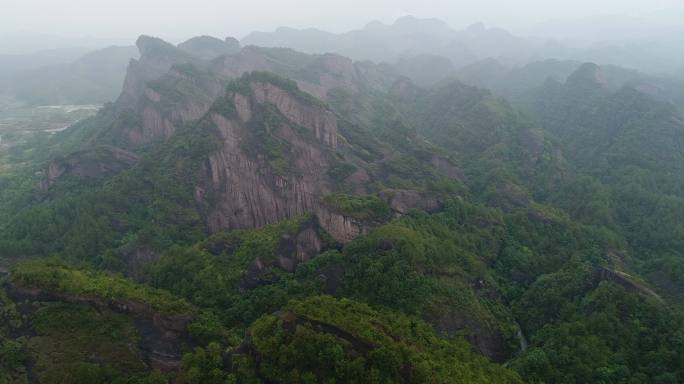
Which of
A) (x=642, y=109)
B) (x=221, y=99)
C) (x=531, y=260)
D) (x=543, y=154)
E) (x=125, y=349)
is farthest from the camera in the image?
A: (x=642, y=109)

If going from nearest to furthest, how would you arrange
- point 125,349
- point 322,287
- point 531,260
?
point 125,349 < point 322,287 < point 531,260

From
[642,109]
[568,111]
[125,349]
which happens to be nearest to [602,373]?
[125,349]

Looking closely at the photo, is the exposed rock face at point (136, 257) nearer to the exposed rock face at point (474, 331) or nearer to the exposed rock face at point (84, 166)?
the exposed rock face at point (84, 166)

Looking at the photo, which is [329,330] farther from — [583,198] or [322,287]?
[583,198]

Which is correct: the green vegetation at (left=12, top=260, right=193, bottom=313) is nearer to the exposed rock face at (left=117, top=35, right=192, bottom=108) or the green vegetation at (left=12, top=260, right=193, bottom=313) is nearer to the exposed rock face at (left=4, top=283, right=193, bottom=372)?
the exposed rock face at (left=4, top=283, right=193, bottom=372)

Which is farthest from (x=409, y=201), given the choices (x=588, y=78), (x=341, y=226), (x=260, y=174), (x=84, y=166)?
(x=588, y=78)

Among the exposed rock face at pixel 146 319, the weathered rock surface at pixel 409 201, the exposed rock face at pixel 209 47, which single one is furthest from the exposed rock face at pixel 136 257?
the exposed rock face at pixel 209 47
